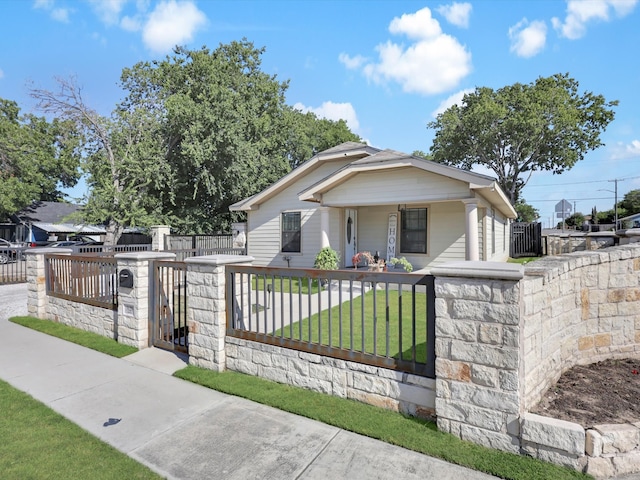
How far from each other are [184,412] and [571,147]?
28784mm

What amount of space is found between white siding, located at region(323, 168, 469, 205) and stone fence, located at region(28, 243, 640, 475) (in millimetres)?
4921

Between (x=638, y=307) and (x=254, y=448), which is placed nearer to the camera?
(x=254, y=448)

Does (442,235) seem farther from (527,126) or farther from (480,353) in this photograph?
(527,126)

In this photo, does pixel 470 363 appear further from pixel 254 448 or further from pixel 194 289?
pixel 194 289

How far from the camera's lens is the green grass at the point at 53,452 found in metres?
2.50

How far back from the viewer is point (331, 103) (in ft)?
110

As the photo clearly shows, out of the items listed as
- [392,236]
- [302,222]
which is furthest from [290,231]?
[392,236]

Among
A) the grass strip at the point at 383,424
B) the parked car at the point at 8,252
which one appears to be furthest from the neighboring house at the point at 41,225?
the grass strip at the point at 383,424

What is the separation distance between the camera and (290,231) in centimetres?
1248

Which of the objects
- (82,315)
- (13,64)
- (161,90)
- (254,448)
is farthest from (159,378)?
(13,64)

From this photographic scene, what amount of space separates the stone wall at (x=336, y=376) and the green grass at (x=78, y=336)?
6.68 ft

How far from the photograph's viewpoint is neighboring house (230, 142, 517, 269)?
8992 mm

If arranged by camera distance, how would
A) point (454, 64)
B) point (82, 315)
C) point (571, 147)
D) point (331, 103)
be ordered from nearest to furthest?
point (82, 315), point (454, 64), point (571, 147), point (331, 103)

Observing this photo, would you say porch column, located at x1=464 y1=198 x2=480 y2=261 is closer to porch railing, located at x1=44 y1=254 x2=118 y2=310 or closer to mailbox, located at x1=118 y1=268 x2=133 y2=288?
mailbox, located at x1=118 y1=268 x2=133 y2=288
